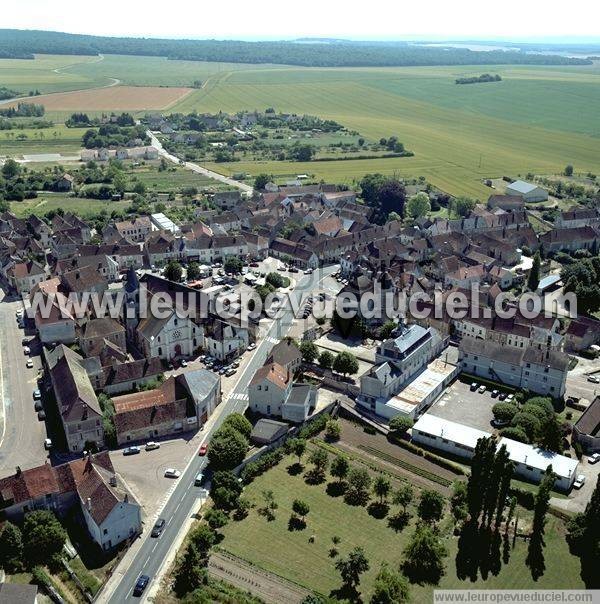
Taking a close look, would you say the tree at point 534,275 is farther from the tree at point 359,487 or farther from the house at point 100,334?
the house at point 100,334

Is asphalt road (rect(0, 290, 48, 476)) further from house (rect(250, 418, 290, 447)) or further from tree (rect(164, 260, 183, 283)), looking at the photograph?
tree (rect(164, 260, 183, 283))

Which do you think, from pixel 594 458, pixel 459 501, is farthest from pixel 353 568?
pixel 594 458

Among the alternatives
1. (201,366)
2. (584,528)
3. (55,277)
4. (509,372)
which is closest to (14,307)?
(55,277)

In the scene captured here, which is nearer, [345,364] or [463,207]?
[345,364]

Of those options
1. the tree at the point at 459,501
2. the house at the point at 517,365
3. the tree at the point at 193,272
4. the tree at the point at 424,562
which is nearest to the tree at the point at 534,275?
the house at the point at 517,365

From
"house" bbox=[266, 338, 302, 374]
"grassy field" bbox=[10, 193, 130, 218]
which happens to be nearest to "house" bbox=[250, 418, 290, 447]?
"house" bbox=[266, 338, 302, 374]

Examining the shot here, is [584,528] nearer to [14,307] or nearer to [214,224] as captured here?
[14,307]

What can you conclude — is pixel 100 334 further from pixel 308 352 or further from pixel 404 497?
pixel 404 497
